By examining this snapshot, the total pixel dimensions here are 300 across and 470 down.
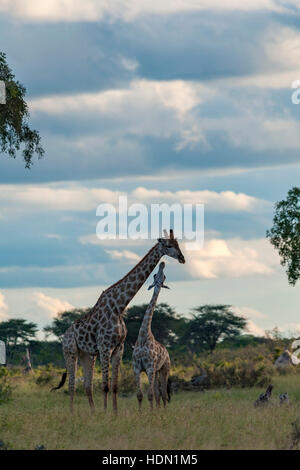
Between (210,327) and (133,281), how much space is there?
1526 inches

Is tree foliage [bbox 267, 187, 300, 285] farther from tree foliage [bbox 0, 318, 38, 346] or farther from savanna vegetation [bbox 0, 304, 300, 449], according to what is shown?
tree foliage [bbox 0, 318, 38, 346]

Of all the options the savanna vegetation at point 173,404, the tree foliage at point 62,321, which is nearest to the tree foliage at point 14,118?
the savanna vegetation at point 173,404

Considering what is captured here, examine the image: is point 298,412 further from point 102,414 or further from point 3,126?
point 3,126

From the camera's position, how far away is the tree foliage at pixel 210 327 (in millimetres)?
55500

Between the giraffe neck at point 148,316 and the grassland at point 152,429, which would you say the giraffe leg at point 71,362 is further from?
the giraffe neck at point 148,316

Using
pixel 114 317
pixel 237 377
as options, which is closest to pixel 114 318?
pixel 114 317

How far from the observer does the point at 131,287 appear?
Result: 1759cm

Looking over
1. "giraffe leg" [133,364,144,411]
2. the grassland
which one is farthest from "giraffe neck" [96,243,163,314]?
the grassland

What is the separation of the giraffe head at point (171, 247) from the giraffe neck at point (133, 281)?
15.2 inches

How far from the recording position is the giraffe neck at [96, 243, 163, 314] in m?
17.5

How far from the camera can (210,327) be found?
183 feet

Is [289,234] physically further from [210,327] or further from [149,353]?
[210,327]

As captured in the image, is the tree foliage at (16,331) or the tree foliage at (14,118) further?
the tree foliage at (16,331)
